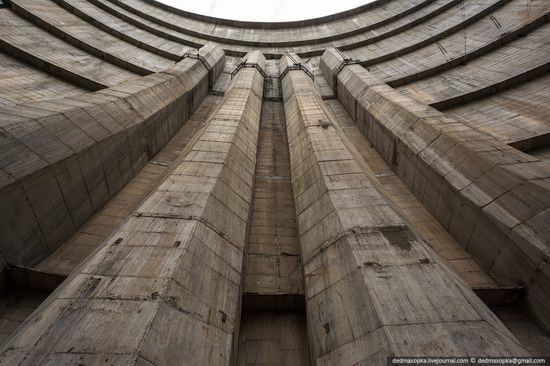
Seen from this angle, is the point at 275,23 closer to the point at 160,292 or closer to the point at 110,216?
the point at 110,216

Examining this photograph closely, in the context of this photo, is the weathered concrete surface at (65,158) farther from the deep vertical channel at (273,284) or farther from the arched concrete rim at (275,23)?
the arched concrete rim at (275,23)

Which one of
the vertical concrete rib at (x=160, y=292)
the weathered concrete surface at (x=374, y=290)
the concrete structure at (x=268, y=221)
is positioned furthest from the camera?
the concrete structure at (x=268, y=221)

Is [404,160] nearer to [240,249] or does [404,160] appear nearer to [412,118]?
[412,118]

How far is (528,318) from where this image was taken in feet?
17.6

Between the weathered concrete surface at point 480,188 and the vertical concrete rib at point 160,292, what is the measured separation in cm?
560

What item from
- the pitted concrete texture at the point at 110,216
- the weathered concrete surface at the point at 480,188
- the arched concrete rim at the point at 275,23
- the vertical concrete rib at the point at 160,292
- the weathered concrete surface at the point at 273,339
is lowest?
the weathered concrete surface at the point at 273,339

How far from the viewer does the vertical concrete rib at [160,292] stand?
10.9 feet

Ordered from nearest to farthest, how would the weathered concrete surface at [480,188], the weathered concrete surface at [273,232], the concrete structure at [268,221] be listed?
the concrete structure at [268,221]
the weathered concrete surface at [480,188]
the weathered concrete surface at [273,232]

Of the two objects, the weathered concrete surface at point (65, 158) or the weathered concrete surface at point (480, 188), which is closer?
the weathered concrete surface at point (480, 188)

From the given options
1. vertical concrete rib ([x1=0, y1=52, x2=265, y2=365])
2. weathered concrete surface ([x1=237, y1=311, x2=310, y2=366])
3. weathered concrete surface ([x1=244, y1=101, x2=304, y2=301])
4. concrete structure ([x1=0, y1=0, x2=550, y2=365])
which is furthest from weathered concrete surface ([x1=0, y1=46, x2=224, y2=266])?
weathered concrete surface ([x1=237, y1=311, x2=310, y2=366])

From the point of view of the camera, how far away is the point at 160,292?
13.6 ft

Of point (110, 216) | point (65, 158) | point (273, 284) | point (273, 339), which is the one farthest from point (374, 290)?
point (65, 158)

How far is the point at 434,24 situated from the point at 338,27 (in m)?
9.45

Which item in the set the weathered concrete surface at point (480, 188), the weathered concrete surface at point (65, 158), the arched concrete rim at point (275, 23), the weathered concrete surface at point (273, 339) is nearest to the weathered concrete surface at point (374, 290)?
the weathered concrete surface at point (273, 339)
